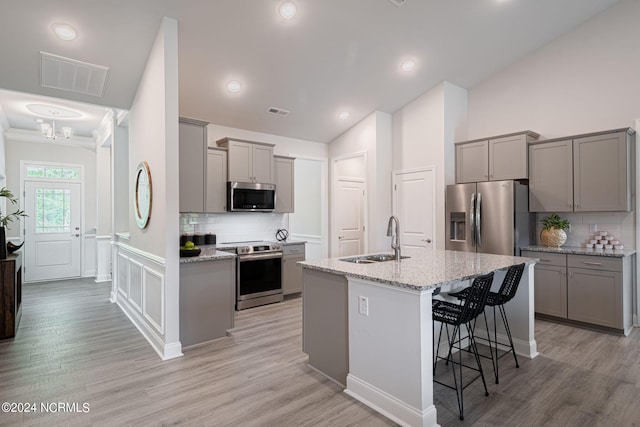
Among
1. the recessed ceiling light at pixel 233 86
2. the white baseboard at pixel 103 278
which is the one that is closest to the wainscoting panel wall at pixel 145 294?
the white baseboard at pixel 103 278

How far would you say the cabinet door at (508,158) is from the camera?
4523 millimetres

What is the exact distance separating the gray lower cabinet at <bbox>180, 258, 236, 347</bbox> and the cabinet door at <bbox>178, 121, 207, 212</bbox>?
1.19 m

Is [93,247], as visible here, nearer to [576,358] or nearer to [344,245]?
[344,245]

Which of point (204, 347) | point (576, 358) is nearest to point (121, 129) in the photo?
point (204, 347)

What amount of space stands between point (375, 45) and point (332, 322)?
3.23 meters

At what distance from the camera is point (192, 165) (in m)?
4.21

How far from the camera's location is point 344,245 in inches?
247

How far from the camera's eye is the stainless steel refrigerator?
4309 millimetres

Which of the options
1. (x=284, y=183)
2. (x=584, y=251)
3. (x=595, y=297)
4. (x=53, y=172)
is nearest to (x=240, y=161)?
(x=284, y=183)

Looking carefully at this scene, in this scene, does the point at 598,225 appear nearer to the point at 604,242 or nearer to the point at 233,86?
the point at 604,242

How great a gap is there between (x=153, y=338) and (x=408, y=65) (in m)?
4.46

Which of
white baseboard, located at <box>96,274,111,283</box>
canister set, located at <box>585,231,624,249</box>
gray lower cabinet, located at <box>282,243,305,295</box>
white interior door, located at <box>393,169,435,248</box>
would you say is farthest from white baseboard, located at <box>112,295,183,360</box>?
canister set, located at <box>585,231,624,249</box>

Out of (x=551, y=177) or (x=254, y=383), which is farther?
(x=551, y=177)

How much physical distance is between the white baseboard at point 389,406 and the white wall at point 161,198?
174 centimetres
